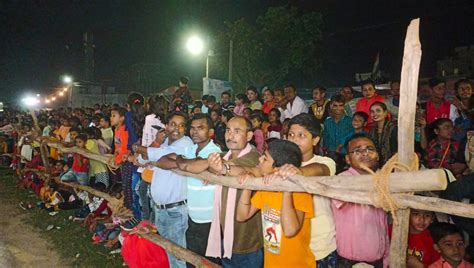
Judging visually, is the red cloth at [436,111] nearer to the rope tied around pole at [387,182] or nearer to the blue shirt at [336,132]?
the blue shirt at [336,132]

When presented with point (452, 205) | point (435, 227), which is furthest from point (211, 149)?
point (452, 205)

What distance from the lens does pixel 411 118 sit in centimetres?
231

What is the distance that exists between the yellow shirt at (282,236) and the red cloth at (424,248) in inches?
47.9

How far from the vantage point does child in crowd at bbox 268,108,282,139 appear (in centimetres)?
743

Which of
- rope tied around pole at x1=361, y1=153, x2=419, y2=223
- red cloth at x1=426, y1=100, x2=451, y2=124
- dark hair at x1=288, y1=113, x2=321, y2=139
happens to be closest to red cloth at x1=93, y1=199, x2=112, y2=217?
dark hair at x1=288, y1=113, x2=321, y2=139

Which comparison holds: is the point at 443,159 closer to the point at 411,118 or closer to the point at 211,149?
the point at 211,149

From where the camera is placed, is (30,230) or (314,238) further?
(30,230)

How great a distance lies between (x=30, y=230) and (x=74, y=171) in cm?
143

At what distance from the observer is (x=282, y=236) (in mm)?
3090

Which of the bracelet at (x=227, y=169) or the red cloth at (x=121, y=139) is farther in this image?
the red cloth at (x=121, y=139)

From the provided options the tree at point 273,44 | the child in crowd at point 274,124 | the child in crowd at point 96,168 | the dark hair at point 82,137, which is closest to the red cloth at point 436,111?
the child in crowd at point 274,124

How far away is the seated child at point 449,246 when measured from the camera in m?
3.54

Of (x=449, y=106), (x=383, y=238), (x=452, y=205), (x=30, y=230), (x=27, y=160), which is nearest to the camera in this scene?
(x=452, y=205)

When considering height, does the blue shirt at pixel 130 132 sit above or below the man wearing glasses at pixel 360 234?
above
